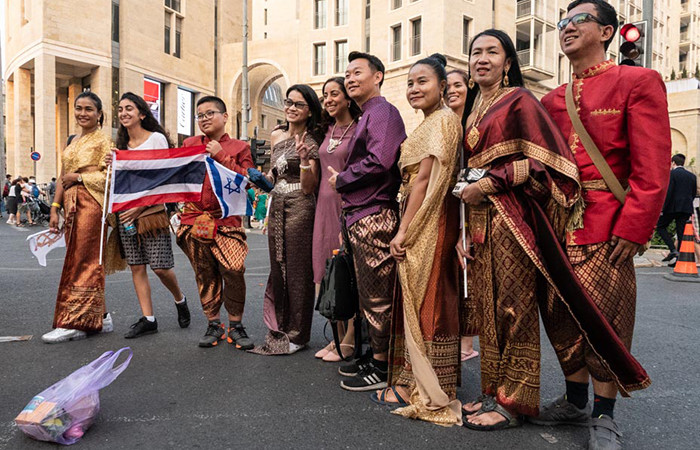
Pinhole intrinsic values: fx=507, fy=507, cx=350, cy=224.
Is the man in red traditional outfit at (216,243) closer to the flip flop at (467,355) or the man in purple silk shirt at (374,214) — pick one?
the man in purple silk shirt at (374,214)

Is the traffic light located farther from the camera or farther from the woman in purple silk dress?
the camera

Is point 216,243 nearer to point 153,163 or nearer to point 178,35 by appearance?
point 153,163

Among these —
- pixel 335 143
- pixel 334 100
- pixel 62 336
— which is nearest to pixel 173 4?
pixel 62 336

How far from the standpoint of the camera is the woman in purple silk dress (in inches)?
149

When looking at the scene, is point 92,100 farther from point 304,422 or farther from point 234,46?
point 234,46

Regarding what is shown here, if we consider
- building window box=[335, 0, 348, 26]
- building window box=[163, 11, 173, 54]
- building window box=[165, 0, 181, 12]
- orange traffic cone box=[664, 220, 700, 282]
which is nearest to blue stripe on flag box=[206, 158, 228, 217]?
orange traffic cone box=[664, 220, 700, 282]

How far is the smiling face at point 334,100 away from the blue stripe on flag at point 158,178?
1343 millimetres

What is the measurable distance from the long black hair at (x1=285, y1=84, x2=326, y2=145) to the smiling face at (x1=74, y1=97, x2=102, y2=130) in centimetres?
192

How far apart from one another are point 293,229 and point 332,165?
2.10 ft

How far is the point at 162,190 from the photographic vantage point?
4.48 m

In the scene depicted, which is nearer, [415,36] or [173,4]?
[415,36]

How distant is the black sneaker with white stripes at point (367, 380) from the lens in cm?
337

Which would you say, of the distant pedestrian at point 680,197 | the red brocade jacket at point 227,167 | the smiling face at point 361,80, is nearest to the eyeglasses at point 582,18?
the smiling face at point 361,80

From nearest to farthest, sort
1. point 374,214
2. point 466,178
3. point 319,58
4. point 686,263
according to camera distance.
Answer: point 466,178
point 374,214
point 686,263
point 319,58
